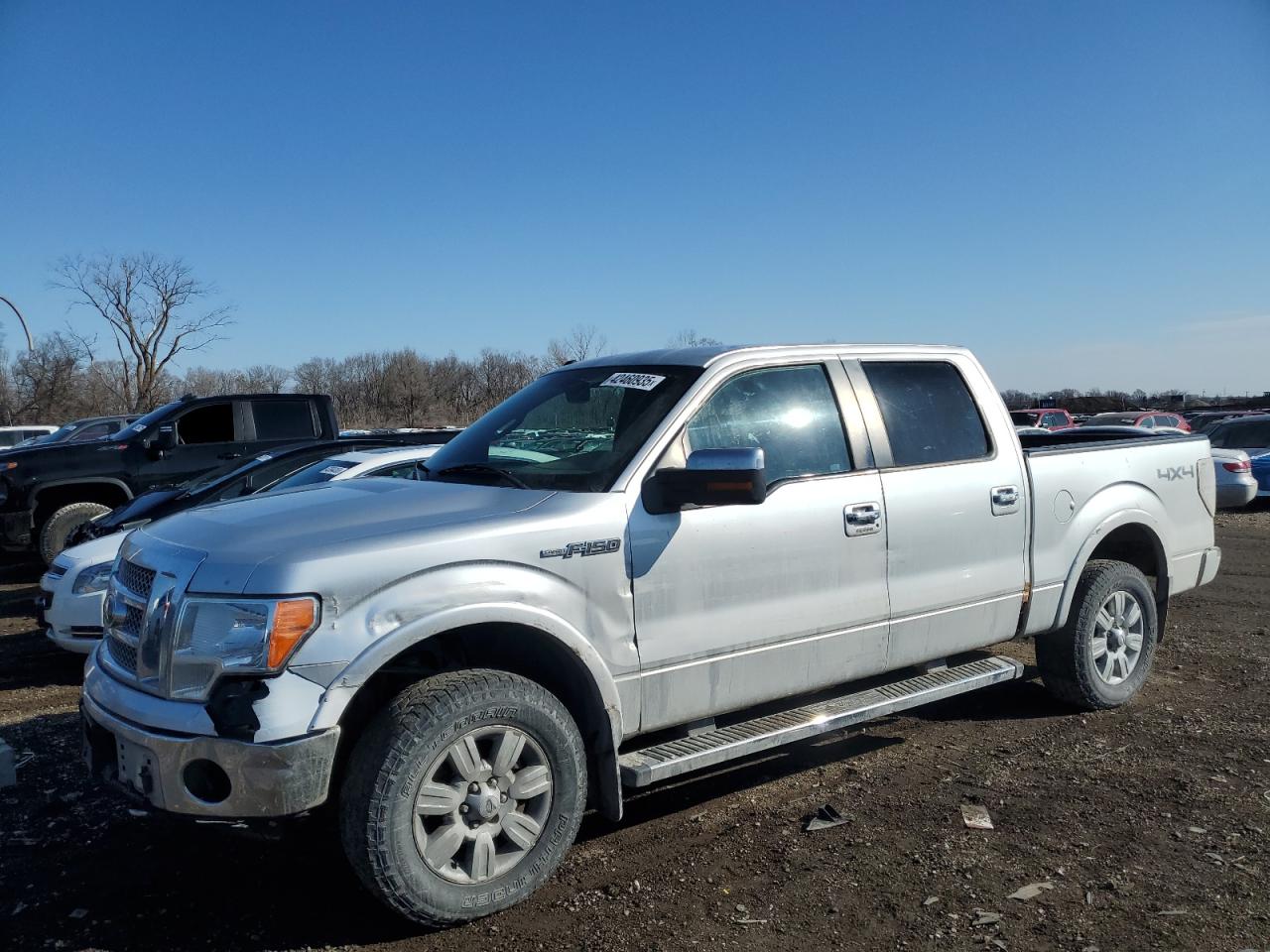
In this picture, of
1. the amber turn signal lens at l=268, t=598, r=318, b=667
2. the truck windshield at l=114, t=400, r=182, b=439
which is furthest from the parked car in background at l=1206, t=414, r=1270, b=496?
the amber turn signal lens at l=268, t=598, r=318, b=667

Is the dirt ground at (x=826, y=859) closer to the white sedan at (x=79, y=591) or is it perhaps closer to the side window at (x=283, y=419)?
the white sedan at (x=79, y=591)

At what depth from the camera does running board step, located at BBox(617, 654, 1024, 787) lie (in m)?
3.60

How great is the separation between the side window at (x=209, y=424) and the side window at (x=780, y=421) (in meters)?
9.43

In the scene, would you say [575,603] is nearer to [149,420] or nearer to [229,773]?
[229,773]

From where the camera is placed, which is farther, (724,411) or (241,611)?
(724,411)

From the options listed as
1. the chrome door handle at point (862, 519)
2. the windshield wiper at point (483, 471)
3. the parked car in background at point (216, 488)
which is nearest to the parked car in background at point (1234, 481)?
the parked car in background at point (216, 488)

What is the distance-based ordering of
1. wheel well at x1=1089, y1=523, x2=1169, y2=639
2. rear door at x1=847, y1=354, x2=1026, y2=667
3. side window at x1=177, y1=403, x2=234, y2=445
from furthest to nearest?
side window at x1=177, y1=403, x2=234, y2=445 < wheel well at x1=1089, y1=523, x2=1169, y2=639 < rear door at x1=847, y1=354, x2=1026, y2=667

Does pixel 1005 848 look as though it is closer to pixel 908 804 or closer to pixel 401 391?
pixel 908 804

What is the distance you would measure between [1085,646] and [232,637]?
4.41 meters

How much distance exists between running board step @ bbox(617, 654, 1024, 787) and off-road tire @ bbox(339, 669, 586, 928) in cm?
31

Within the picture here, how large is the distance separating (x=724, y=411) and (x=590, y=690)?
4.36 feet

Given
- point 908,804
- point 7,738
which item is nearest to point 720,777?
point 908,804

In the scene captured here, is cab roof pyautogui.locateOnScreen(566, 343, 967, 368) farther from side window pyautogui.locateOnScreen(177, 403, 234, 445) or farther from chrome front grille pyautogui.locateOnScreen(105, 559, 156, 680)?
side window pyautogui.locateOnScreen(177, 403, 234, 445)

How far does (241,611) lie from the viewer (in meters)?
2.99
